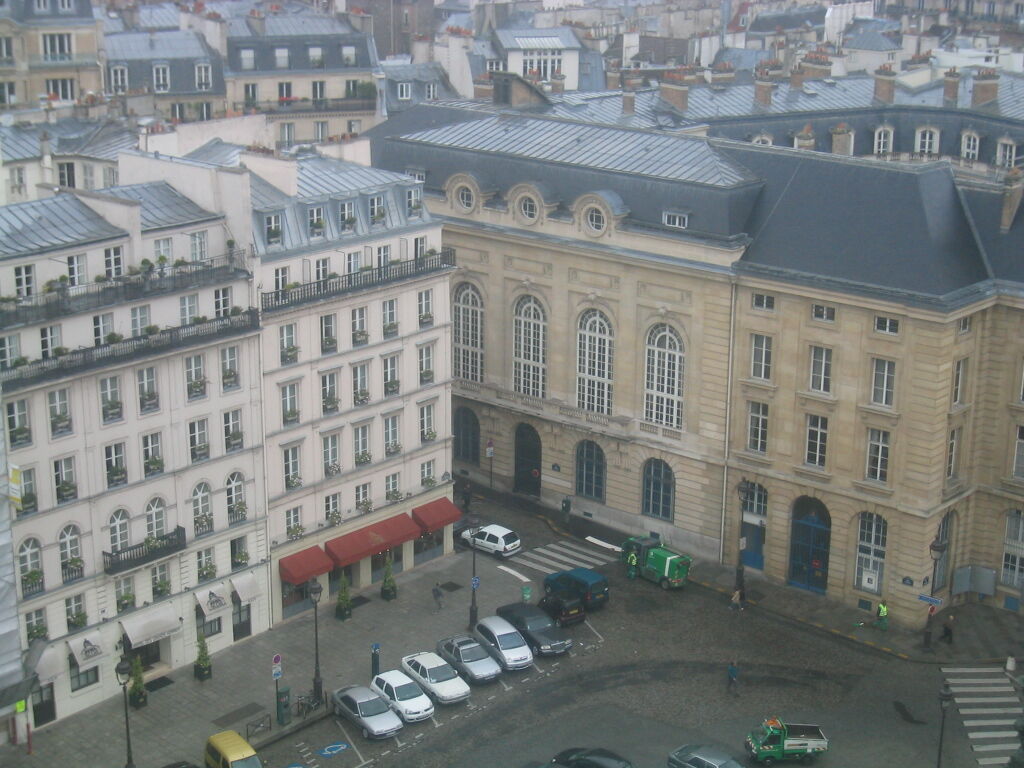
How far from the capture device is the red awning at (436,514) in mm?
86625

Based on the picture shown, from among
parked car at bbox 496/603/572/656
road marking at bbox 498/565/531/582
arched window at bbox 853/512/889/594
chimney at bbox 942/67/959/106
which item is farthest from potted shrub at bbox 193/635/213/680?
chimney at bbox 942/67/959/106

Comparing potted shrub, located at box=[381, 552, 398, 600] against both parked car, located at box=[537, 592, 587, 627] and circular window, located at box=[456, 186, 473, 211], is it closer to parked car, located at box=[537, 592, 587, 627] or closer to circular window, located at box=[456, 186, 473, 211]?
parked car, located at box=[537, 592, 587, 627]

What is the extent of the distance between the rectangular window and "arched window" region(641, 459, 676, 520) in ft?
28.8

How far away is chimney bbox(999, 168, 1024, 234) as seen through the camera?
82500mm

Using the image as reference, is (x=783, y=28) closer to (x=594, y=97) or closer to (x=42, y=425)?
(x=594, y=97)

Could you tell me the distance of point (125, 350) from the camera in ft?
234

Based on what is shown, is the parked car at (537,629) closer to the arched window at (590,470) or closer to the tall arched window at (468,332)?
the arched window at (590,470)

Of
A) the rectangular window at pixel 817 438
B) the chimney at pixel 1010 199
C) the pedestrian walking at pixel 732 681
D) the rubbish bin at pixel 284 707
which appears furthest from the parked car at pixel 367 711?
the chimney at pixel 1010 199

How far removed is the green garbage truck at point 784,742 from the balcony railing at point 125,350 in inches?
1107

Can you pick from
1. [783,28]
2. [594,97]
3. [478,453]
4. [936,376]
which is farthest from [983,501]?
[783,28]

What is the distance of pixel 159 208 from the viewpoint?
76438mm

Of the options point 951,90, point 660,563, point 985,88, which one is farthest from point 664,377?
point 985,88

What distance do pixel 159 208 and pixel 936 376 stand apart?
3637 centimetres

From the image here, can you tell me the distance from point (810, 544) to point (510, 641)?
57.8 ft
